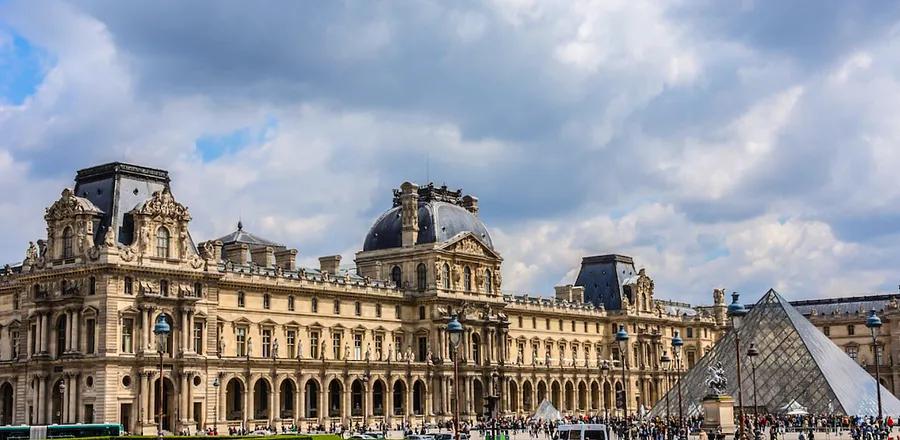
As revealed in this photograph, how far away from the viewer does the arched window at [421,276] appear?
89.8m

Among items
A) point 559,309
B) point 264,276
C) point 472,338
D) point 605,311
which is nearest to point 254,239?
point 264,276

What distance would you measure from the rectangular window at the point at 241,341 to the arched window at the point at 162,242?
8.43 metres

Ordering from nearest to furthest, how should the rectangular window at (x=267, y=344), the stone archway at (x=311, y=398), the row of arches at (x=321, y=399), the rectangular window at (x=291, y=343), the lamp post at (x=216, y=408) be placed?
the lamp post at (x=216, y=408), the row of arches at (x=321, y=399), the rectangular window at (x=267, y=344), the rectangular window at (x=291, y=343), the stone archway at (x=311, y=398)

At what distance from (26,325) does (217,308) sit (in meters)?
10.9

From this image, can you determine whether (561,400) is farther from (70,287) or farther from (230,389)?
(70,287)

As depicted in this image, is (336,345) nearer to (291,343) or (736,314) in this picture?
(291,343)

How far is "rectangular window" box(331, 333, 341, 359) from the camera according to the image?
8188 cm

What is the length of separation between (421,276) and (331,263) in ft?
22.8

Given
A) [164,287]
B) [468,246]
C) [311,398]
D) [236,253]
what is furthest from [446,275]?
[164,287]

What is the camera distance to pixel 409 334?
89.2m

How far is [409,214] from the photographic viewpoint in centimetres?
9112

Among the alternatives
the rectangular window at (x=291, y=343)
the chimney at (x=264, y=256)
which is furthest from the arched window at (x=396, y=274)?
the rectangular window at (x=291, y=343)

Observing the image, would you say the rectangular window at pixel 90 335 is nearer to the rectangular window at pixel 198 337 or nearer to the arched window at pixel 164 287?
the arched window at pixel 164 287

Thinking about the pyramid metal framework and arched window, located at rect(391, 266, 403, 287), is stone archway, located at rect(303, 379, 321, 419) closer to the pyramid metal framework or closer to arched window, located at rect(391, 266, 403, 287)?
arched window, located at rect(391, 266, 403, 287)
